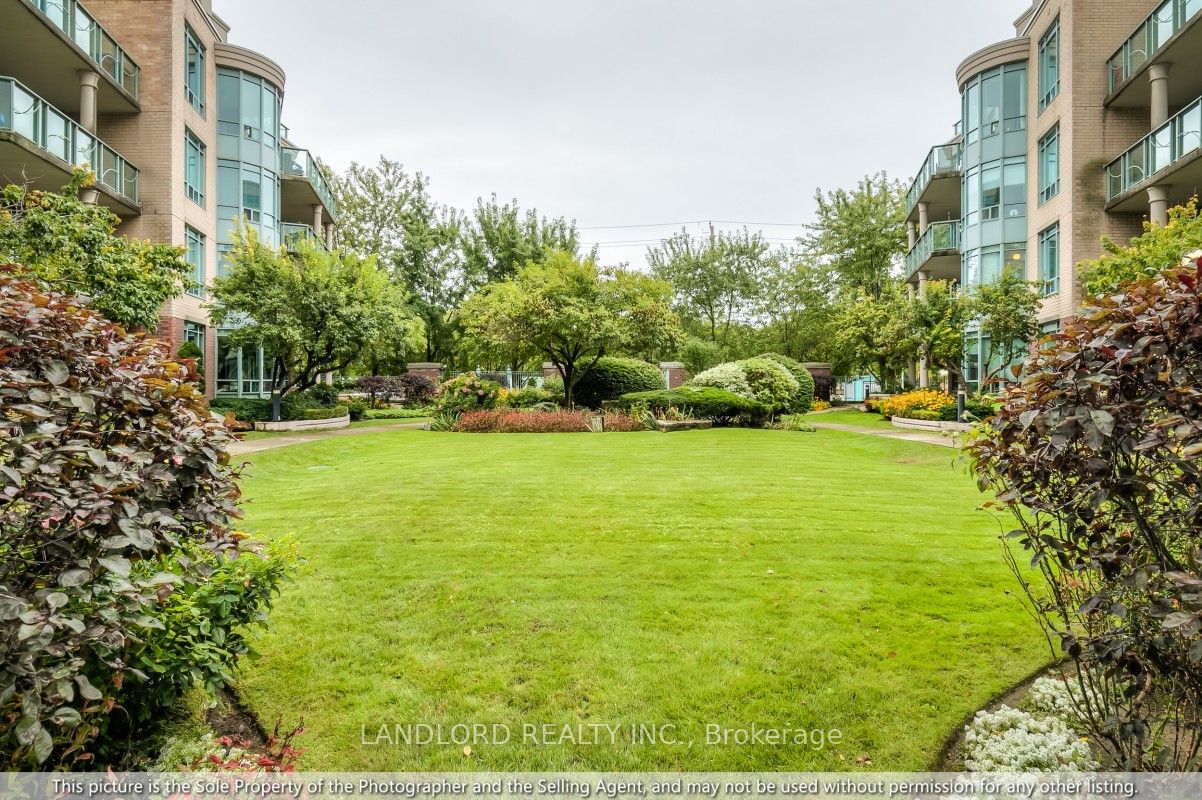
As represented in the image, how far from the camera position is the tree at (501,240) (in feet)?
122

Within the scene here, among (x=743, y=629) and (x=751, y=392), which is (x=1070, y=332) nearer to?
(x=743, y=629)

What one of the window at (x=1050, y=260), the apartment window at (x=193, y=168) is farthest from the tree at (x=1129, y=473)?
the apartment window at (x=193, y=168)

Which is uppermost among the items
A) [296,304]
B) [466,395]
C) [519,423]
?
[296,304]

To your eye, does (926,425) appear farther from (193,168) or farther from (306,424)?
(193,168)

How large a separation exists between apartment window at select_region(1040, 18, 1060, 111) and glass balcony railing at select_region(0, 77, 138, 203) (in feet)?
89.9

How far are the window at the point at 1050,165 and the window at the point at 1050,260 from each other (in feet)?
3.93

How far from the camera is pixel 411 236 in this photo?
36281 mm

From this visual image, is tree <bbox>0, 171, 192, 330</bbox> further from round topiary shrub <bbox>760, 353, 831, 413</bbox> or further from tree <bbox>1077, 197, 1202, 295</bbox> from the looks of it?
round topiary shrub <bbox>760, 353, 831, 413</bbox>

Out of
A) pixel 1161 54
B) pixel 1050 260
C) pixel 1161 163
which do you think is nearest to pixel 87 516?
pixel 1161 163

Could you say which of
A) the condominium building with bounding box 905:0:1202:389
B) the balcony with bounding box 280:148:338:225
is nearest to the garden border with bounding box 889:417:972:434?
the condominium building with bounding box 905:0:1202:389

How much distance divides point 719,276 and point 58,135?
31.3 metres

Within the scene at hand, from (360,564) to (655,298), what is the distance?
56.7ft

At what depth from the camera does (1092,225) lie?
19031mm

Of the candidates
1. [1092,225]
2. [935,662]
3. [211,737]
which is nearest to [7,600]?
[211,737]
